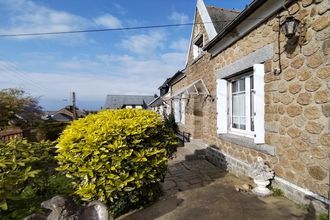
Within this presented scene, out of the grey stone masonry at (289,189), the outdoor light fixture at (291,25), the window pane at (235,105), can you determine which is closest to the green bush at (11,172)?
the grey stone masonry at (289,189)

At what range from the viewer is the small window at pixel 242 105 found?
20.8 ft

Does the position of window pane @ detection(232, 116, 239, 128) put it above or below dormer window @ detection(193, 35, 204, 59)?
below

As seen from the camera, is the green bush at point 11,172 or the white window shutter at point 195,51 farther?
the white window shutter at point 195,51

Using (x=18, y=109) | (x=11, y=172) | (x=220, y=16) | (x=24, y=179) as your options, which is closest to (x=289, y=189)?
(x=24, y=179)

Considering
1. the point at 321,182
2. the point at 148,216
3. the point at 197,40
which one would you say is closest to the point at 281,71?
the point at 321,182

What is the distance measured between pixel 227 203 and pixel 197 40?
9.24 m

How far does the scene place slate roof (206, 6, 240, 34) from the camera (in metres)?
9.80

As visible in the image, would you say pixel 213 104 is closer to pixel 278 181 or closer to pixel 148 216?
pixel 278 181

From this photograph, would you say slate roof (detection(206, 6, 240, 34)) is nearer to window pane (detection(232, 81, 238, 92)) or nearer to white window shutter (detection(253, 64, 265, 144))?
window pane (detection(232, 81, 238, 92))

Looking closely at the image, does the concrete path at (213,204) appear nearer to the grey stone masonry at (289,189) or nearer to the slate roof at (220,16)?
the grey stone masonry at (289,189)

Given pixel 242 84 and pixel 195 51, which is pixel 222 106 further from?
pixel 195 51

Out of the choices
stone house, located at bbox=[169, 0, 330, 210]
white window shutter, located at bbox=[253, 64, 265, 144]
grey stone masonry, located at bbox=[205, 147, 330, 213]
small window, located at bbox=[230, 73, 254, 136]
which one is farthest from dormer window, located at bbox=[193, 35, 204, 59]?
white window shutter, located at bbox=[253, 64, 265, 144]

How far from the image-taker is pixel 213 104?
28.7 ft

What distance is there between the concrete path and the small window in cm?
160
